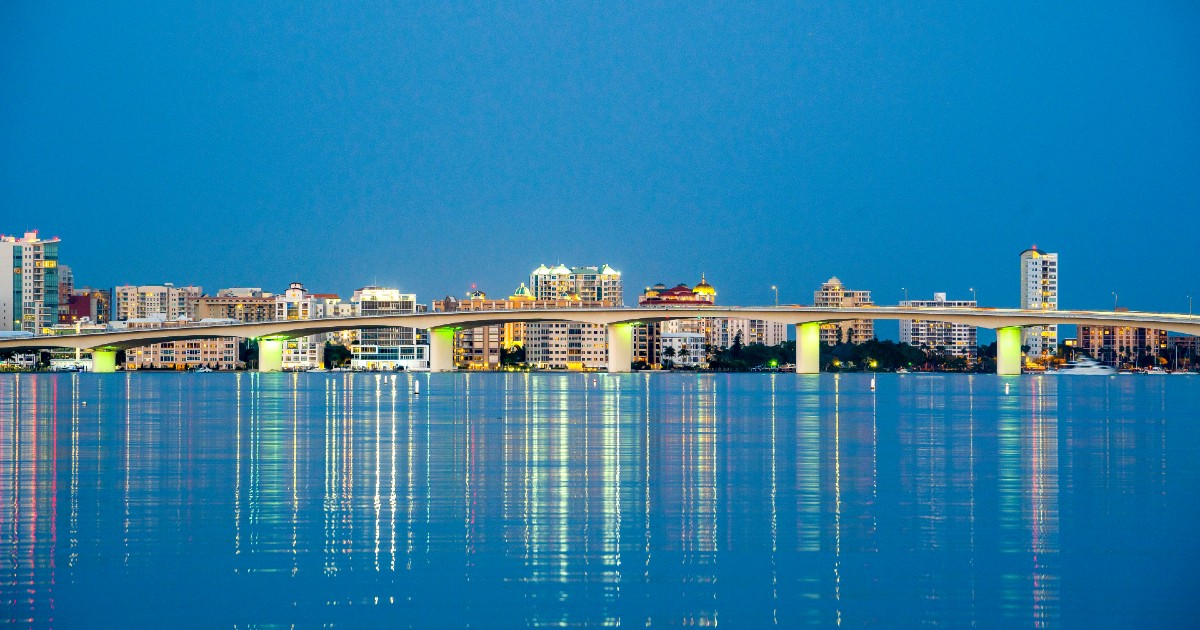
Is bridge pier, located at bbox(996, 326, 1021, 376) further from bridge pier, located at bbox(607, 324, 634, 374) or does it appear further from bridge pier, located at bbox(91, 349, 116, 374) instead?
bridge pier, located at bbox(91, 349, 116, 374)

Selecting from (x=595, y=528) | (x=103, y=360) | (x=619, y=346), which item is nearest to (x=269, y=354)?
(x=103, y=360)

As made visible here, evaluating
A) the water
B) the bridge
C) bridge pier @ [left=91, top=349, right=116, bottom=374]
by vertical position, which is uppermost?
the bridge

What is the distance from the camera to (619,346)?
143500 mm

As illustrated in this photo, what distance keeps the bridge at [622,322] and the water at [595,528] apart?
285 ft

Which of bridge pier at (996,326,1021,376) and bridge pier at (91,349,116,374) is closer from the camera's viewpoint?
bridge pier at (996,326,1021,376)

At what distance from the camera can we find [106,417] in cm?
5162

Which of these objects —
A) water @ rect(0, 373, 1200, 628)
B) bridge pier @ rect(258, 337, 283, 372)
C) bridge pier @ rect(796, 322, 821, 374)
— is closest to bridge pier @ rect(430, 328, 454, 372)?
bridge pier @ rect(258, 337, 283, 372)

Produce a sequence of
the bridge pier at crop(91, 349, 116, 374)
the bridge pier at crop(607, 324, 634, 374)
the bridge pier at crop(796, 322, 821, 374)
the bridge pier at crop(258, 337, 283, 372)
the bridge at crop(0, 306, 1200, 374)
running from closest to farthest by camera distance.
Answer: the bridge at crop(0, 306, 1200, 374) → the bridge pier at crop(796, 322, 821, 374) → the bridge pier at crop(607, 324, 634, 374) → the bridge pier at crop(91, 349, 116, 374) → the bridge pier at crop(258, 337, 283, 372)

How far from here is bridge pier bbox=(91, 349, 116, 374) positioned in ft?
484

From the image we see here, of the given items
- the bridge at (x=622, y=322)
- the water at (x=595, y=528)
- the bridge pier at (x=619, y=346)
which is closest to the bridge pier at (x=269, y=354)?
the bridge at (x=622, y=322)

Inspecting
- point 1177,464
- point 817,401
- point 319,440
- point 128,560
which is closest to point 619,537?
point 128,560

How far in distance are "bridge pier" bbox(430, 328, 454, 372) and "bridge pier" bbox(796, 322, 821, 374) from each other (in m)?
36.8

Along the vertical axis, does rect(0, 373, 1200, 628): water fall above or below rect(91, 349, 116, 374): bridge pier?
below

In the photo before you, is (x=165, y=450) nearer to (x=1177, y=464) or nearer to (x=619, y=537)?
(x=619, y=537)
